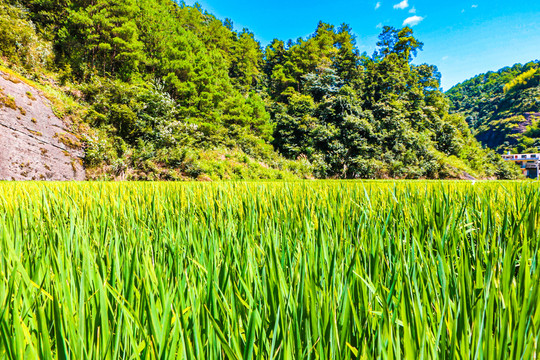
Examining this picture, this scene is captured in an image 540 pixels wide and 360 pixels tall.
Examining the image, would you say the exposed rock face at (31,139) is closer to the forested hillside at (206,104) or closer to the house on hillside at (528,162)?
the forested hillside at (206,104)

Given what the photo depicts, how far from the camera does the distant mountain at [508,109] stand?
64.3 m

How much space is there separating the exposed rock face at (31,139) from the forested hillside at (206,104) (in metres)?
0.86

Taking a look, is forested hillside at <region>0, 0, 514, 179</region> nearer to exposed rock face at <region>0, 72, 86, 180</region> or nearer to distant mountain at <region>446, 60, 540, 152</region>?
exposed rock face at <region>0, 72, 86, 180</region>

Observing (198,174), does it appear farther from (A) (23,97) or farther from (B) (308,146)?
(B) (308,146)

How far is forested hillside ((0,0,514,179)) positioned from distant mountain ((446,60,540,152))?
132ft

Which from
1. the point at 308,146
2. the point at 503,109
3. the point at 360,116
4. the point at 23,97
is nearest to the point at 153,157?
the point at 23,97

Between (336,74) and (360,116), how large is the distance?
7.12m

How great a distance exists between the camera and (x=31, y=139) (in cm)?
905

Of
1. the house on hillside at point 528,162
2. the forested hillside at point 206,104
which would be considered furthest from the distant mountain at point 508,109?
the forested hillside at point 206,104

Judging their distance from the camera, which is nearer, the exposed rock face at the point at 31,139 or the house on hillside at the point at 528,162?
the exposed rock face at the point at 31,139

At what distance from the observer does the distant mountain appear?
211 ft

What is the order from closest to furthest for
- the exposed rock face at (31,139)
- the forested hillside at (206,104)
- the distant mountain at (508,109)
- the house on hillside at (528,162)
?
the exposed rock face at (31,139) < the forested hillside at (206,104) < the house on hillside at (528,162) < the distant mountain at (508,109)

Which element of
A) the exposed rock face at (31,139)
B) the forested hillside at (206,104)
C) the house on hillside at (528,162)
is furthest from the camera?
the house on hillside at (528,162)

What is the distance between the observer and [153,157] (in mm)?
12109
